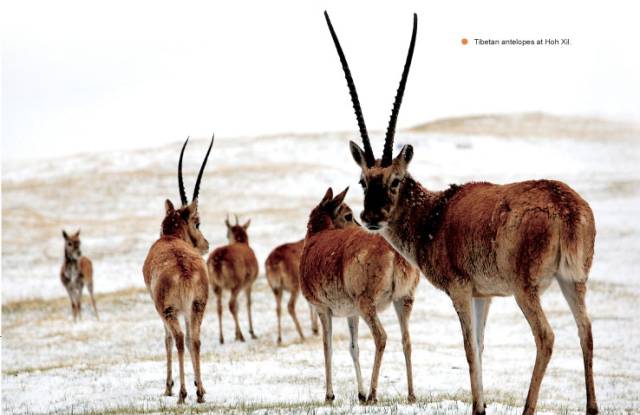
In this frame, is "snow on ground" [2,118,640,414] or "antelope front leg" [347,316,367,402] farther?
"snow on ground" [2,118,640,414]

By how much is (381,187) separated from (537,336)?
2128 millimetres

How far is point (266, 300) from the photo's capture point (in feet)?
87.4

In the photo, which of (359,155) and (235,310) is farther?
(235,310)

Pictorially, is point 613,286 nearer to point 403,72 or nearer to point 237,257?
point 237,257

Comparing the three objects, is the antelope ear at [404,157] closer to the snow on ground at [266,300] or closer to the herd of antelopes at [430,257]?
the herd of antelopes at [430,257]

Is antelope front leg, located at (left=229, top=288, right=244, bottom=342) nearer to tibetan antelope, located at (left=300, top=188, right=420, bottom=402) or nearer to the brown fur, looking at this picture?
tibetan antelope, located at (left=300, top=188, right=420, bottom=402)

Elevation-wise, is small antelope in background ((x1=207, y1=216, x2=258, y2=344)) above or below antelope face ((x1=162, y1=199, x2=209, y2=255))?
below

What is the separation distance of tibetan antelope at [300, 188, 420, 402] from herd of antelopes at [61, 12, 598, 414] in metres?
0.01

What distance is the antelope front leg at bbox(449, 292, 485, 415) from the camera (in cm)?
705

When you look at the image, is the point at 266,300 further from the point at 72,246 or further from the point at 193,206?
the point at 193,206

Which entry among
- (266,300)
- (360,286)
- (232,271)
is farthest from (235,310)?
(360,286)

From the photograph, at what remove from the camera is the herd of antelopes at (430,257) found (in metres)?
6.56

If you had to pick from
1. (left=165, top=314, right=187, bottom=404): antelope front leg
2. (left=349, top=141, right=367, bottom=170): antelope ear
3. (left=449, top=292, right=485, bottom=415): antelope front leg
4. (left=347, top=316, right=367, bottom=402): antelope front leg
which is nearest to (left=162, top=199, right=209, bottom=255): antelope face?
(left=165, top=314, right=187, bottom=404): antelope front leg

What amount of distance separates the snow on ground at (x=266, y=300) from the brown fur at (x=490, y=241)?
3.67 feet
